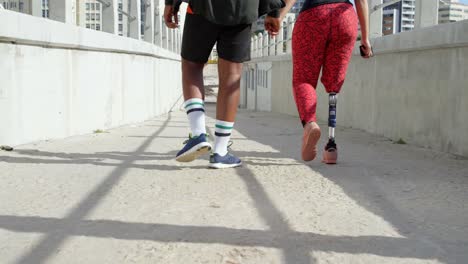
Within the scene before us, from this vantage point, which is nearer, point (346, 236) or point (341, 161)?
point (346, 236)

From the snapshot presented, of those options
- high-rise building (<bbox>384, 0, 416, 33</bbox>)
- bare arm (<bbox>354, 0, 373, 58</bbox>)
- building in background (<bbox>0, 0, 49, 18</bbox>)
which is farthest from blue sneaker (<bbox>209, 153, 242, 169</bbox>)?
high-rise building (<bbox>384, 0, 416, 33</bbox>)

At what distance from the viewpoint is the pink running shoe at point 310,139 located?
3360mm

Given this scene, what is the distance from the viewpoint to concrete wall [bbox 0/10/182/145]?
4082 millimetres

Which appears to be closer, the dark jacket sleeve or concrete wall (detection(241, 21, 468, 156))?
the dark jacket sleeve

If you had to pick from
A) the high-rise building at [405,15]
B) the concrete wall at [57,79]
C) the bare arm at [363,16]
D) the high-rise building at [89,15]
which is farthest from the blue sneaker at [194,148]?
the high-rise building at [405,15]

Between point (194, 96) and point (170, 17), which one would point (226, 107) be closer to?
point (194, 96)

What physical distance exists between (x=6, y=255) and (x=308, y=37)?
250 centimetres

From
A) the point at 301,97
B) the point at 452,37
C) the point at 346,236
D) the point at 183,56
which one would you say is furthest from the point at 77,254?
the point at 452,37

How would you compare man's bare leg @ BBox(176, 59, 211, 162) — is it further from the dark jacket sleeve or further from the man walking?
the dark jacket sleeve

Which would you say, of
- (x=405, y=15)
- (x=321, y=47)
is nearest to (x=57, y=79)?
(x=321, y=47)

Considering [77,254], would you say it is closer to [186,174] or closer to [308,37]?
[186,174]

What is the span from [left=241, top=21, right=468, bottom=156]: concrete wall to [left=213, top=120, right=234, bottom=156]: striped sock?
5.35ft

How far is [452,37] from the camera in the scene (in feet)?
13.5

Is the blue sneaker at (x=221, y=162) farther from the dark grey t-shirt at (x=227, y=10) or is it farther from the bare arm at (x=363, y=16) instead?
the bare arm at (x=363, y=16)
